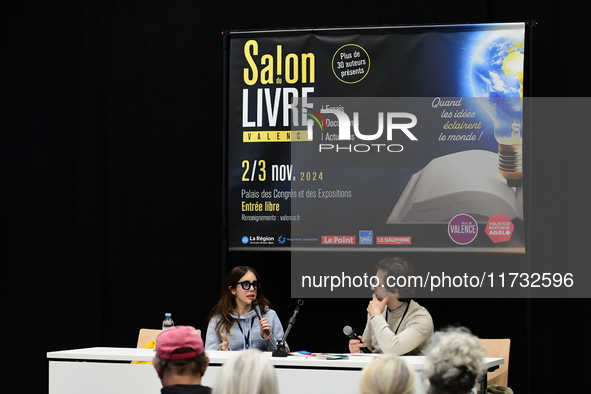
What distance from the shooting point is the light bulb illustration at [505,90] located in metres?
4.26

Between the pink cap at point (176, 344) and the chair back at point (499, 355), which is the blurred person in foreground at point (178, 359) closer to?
the pink cap at point (176, 344)

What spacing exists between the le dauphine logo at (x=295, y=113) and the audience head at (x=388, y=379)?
2717mm

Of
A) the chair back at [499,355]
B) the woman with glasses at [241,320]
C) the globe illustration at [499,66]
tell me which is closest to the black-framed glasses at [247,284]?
the woman with glasses at [241,320]

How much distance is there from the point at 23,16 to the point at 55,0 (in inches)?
10.4

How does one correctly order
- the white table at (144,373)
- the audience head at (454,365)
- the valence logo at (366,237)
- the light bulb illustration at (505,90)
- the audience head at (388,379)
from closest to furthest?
the audience head at (388,379) < the audience head at (454,365) < the white table at (144,373) < the light bulb illustration at (505,90) < the valence logo at (366,237)

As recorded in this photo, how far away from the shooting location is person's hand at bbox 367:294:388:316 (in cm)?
383

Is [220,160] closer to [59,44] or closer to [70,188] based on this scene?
[70,188]

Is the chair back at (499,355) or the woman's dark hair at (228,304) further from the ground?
the woman's dark hair at (228,304)

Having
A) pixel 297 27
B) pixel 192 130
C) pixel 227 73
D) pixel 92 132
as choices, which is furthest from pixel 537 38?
pixel 92 132

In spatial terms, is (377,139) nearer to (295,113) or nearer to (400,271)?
(295,113)

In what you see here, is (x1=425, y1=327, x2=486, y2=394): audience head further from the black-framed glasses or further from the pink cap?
the black-framed glasses

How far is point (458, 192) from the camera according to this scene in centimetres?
433

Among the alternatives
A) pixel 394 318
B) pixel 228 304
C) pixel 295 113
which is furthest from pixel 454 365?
pixel 295 113

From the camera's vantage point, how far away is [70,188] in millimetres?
5098
